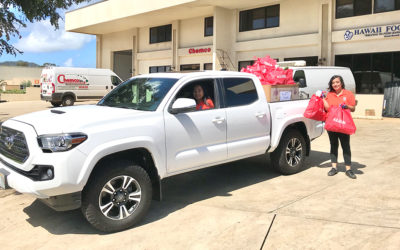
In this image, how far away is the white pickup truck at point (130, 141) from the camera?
3.85 m

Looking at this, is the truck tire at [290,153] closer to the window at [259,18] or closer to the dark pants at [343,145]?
the dark pants at [343,145]

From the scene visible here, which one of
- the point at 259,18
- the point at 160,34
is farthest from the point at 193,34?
the point at 259,18

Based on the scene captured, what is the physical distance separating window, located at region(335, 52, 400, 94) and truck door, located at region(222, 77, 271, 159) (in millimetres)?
13564

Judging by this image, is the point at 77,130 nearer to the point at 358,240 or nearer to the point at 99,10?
the point at 358,240

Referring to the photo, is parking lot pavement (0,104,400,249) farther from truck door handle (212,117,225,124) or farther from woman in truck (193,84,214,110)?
woman in truck (193,84,214,110)

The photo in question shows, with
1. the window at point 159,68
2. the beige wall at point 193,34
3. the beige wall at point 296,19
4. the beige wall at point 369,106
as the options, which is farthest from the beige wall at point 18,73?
the beige wall at point 369,106

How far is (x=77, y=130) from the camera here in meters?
3.90

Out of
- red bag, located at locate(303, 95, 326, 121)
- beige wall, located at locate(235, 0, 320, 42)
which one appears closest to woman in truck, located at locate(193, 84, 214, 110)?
red bag, located at locate(303, 95, 326, 121)

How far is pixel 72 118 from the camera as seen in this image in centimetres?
416

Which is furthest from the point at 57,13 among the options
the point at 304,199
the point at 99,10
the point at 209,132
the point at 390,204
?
the point at 99,10

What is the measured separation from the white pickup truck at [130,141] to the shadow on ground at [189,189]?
540 mm

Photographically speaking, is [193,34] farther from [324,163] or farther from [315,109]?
[315,109]

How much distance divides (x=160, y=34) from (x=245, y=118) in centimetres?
2439

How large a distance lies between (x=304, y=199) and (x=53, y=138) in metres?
Result: 3.47
